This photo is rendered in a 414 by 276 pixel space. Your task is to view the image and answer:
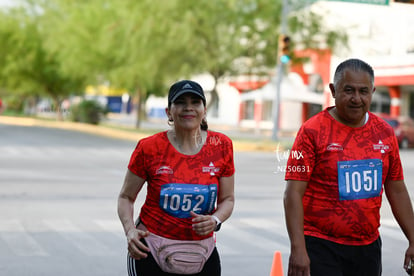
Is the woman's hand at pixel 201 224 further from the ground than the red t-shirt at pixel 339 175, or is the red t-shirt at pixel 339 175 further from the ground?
the red t-shirt at pixel 339 175

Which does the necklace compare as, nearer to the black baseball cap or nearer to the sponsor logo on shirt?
the black baseball cap

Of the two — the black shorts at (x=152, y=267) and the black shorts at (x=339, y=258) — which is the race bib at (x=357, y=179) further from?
the black shorts at (x=152, y=267)

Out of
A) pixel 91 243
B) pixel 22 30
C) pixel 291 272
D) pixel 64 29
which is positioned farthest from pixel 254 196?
pixel 22 30

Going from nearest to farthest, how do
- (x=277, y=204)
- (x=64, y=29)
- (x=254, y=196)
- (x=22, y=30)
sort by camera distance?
(x=277, y=204), (x=254, y=196), (x=64, y=29), (x=22, y=30)

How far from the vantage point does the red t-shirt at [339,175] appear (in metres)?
3.84

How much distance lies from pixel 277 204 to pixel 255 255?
458cm

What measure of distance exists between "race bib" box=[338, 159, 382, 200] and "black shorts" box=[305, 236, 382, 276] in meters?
0.27

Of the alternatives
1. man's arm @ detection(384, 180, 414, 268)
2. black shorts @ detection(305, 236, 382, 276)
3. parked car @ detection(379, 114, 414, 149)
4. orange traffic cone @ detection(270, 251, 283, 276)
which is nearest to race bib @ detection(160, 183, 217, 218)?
black shorts @ detection(305, 236, 382, 276)

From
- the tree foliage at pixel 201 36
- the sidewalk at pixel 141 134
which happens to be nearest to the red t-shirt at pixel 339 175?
the sidewalk at pixel 141 134

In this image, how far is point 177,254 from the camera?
3852 mm

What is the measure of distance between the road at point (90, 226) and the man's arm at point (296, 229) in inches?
51.9

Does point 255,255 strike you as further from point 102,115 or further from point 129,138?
point 102,115

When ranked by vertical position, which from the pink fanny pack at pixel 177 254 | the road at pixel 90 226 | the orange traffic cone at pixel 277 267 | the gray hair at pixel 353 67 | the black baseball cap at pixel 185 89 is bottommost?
the road at pixel 90 226

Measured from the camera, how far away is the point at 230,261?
313 inches
